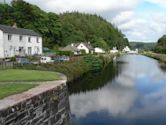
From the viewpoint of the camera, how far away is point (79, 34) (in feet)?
424

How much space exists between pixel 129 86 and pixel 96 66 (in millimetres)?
22273

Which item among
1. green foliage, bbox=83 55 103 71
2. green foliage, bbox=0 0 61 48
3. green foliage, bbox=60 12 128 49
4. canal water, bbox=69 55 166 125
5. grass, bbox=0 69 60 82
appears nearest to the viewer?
grass, bbox=0 69 60 82

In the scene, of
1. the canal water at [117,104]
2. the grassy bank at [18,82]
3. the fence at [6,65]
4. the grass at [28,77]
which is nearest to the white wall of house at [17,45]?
the fence at [6,65]

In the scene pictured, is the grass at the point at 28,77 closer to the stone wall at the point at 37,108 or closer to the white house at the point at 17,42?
the stone wall at the point at 37,108

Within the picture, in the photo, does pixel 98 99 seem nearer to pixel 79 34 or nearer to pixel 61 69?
pixel 61 69

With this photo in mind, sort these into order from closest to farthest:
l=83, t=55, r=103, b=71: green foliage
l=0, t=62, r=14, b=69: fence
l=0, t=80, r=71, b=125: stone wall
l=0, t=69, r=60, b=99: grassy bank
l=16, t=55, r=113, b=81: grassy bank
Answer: l=0, t=80, r=71, b=125: stone wall < l=0, t=69, r=60, b=99: grassy bank < l=0, t=62, r=14, b=69: fence < l=16, t=55, r=113, b=81: grassy bank < l=83, t=55, r=103, b=71: green foliage

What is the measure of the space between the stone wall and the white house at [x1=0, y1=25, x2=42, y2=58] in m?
38.0

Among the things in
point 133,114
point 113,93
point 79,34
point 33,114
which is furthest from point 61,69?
point 79,34

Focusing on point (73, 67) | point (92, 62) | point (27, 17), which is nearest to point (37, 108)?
point (73, 67)

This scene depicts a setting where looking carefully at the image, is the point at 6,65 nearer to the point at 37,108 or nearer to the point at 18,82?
the point at 18,82

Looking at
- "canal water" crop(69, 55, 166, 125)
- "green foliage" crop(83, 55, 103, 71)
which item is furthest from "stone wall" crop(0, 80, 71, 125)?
"green foliage" crop(83, 55, 103, 71)

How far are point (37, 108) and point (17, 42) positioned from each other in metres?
46.8

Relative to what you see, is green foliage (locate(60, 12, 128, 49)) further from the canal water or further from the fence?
the canal water

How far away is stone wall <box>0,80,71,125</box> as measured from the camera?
1065 centimetres
